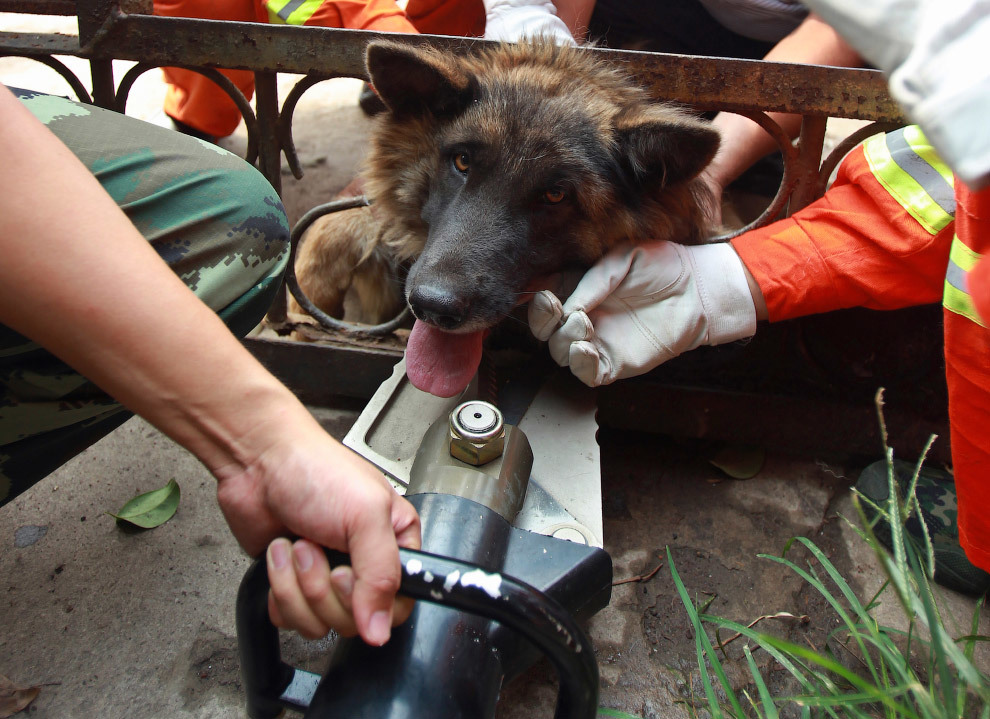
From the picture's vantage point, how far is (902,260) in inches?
63.9

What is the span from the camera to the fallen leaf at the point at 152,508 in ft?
5.98

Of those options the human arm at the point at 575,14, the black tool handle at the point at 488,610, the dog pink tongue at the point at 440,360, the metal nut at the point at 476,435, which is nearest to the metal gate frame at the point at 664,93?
the dog pink tongue at the point at 440,360

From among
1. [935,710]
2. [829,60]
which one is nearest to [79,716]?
[935,710]

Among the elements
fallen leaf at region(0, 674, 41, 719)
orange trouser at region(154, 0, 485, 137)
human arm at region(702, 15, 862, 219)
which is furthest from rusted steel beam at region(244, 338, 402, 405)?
human arm at region(702, 15, 862, 219)

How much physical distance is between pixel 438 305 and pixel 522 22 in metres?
1.08

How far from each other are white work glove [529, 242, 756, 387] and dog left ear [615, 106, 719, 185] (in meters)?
0.21

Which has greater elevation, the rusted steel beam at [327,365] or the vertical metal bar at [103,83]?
the vertical metal bar at [103,83]

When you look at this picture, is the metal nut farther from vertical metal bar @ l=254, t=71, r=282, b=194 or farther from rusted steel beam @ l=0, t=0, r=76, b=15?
rusted steel beam @ l=0, t=0, r=76, b=15

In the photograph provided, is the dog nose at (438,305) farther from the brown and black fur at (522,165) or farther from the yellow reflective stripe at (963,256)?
the yellow reflective stripe at (963,256)

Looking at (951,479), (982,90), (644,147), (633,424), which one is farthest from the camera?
(633,424)

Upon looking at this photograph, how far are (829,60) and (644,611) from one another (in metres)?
1.83

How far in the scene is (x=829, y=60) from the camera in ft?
7.49

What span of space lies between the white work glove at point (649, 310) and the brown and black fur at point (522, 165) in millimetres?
136

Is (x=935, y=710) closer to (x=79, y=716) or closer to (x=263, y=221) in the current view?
(x=263, y=221)
